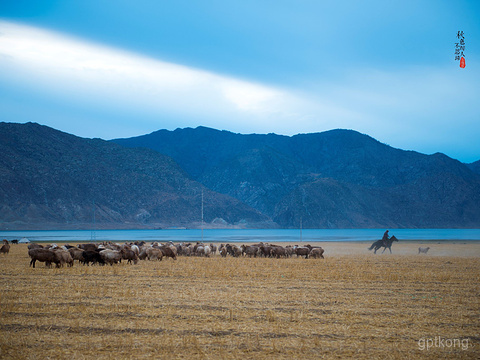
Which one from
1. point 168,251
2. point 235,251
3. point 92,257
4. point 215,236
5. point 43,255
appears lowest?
point 215,236

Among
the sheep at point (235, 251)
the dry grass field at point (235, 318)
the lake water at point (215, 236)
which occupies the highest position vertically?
the dry grass field at point (235, 318)

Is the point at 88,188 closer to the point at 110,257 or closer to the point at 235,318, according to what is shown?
the point at 110,257

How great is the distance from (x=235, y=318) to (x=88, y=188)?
487ft

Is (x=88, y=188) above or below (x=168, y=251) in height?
above

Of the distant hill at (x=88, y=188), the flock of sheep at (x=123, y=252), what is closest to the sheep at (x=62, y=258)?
the flock of sheep at (x=123, y=252)

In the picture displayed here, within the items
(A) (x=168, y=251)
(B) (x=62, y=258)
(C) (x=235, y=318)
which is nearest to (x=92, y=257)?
(B) (x=62, y=258)

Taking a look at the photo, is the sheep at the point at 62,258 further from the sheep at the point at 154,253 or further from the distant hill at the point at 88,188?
the distant hill at the point at 88,188

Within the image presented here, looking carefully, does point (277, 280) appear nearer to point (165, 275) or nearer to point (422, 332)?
point (165, 275)

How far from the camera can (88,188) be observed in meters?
152

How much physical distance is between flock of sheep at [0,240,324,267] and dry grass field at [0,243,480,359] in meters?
3.65

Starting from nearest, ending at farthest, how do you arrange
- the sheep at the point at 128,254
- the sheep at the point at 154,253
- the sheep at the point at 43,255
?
the sheep at the point at 43,255
the sheep at the point at 128,254
the sheep at the point at 154,253

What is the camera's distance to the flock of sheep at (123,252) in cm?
2116

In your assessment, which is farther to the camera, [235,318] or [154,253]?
[154,253]

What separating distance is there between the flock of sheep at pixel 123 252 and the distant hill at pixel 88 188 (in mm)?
112703
